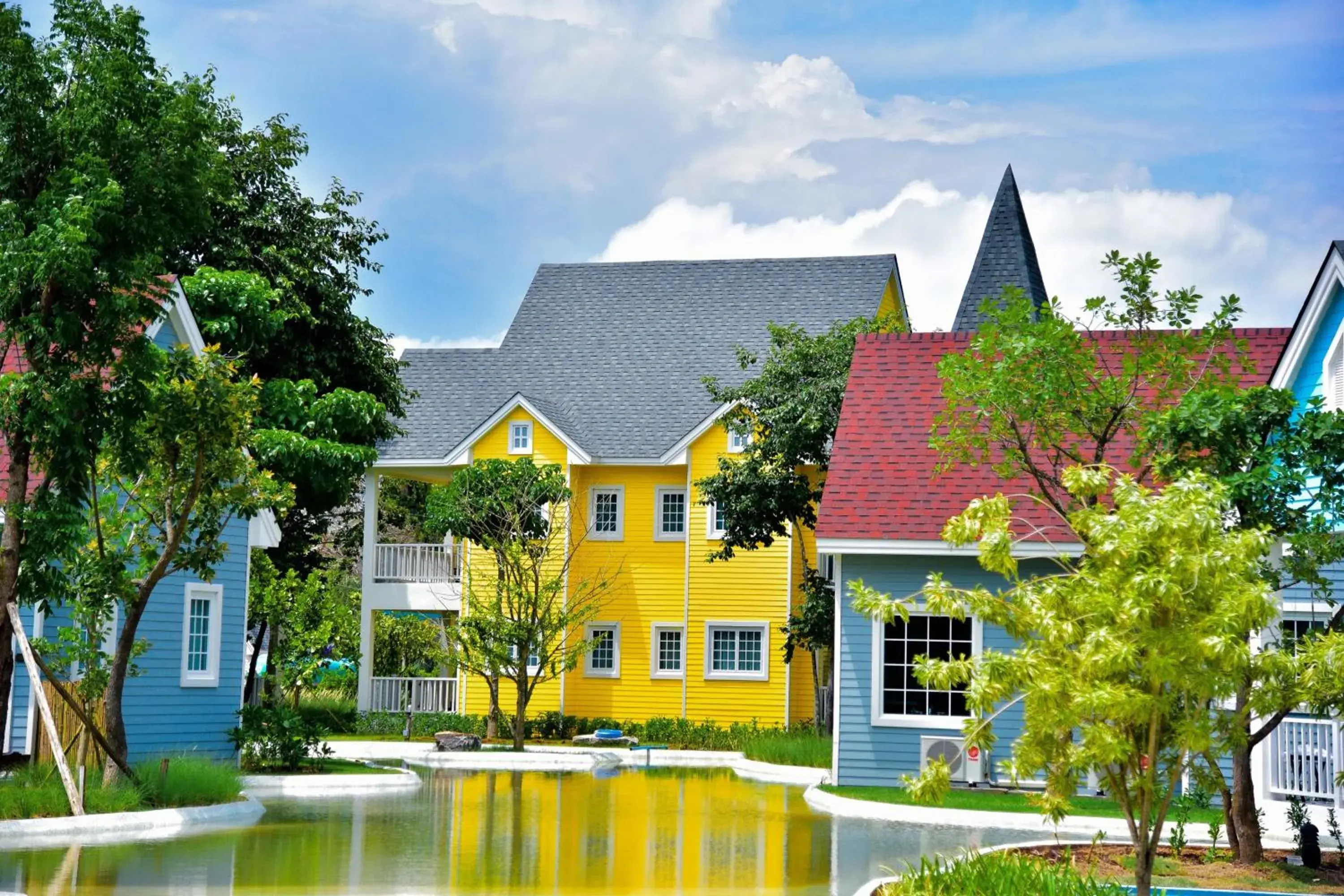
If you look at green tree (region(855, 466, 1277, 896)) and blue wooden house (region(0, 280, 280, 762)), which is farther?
blue wooden house (region(0, 280, 280, 762))

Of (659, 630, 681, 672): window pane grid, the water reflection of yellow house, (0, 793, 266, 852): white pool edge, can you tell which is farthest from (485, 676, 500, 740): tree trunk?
(0, 793, 266, 852): white pool edge

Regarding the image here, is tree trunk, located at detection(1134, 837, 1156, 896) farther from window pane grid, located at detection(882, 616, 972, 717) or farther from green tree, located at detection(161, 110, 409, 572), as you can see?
green tree, located at detection(161, 110, 409, 572)

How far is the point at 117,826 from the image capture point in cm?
1689

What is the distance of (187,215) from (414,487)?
109ft

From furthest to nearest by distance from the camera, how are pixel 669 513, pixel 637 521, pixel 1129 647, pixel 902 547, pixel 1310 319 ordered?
pixel 669 513 < pixel 637 521 < pixel 902 547 < pixel 1310 319 < pixel 1129 647

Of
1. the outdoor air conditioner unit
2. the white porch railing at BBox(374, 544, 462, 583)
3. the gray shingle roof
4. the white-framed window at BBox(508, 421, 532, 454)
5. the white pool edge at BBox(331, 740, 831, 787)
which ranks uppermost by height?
the gray shingle roof

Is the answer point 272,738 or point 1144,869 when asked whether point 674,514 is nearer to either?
point 272,738

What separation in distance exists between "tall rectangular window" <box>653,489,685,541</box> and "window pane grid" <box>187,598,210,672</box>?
1443cm

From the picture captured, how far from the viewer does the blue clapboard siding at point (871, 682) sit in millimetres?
22375

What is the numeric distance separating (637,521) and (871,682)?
48.9ft

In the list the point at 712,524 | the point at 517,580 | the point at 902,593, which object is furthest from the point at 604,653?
the point at 902,593

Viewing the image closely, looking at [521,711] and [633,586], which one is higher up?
[633,586]

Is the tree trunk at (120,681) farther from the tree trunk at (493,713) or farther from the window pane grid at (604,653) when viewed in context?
the window pane grid at (604,653)

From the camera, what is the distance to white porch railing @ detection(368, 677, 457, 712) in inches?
1421
